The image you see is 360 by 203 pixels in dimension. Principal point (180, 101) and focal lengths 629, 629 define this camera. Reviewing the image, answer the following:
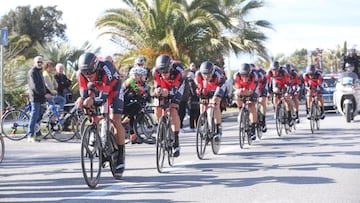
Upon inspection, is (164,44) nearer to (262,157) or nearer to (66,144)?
(66,144)

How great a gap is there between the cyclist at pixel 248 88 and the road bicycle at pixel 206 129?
5.62 ft

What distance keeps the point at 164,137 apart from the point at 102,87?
1.73 meters

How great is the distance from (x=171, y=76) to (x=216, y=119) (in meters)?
1.69

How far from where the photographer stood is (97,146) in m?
8.67

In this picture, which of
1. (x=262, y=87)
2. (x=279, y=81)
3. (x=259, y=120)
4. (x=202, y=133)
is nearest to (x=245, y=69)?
(x=262, y=87)

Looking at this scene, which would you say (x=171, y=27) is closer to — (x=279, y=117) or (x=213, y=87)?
(x=279, y=117)

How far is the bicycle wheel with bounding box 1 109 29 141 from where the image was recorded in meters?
15.3

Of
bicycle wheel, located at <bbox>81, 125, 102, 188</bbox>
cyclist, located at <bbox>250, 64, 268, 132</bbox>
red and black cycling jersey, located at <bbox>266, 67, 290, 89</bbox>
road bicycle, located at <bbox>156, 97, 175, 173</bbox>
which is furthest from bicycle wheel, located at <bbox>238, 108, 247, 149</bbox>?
bicycle wheel, located at <bbox>81, 125, 102, 188</bbox>

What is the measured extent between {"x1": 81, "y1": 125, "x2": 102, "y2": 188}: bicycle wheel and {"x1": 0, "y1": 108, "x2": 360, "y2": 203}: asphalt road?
151 mm

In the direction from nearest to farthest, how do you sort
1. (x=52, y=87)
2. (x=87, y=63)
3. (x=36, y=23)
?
(x=87, y=63) → (x=52, y=87) → (x=36, y=23)

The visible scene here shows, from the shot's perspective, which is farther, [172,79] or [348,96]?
[348,96]

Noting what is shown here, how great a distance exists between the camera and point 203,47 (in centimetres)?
2608

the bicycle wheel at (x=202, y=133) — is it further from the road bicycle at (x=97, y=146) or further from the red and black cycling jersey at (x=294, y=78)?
the red and black cycling jersey at (x=294, y=78)

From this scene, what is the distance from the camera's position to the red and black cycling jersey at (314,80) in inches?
688
